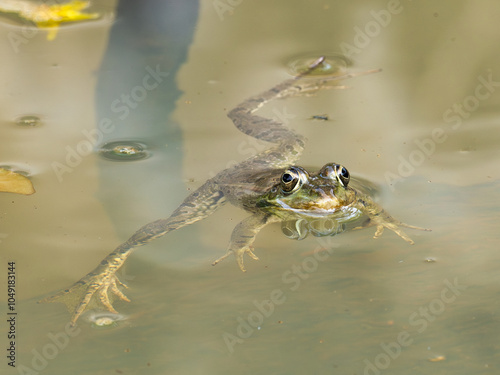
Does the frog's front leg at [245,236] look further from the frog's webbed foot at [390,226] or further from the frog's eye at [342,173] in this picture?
the frog's webbed foot at [390,226]

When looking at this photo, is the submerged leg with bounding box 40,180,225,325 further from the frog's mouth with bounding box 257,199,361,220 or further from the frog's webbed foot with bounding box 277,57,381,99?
the frog's webbed foot with bounding box 277,57,381,99

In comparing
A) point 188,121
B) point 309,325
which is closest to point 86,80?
point 188,121

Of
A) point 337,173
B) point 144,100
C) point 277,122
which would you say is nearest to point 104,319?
point 337,173

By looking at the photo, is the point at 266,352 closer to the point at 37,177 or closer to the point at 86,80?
the point at 37,177

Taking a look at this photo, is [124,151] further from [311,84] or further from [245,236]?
[311,84]

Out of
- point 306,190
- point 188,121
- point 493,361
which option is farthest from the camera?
point 188,121
